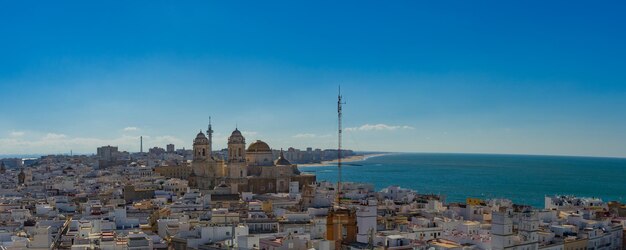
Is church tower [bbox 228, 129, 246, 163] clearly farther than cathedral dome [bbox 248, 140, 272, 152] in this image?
No

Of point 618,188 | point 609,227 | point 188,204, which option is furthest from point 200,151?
point 618,188

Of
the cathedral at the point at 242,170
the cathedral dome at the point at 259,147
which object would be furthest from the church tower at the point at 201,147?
the cathedral dome at the point at 259,147

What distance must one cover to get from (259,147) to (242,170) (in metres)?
6.03

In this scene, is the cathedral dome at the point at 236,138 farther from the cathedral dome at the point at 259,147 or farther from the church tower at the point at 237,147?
the cathedral dome at the point at 259,147

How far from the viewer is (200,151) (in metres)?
67.8

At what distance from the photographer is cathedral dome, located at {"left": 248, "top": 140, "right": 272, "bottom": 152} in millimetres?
66438

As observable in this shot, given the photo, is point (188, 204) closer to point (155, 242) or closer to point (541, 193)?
point (155, 242)

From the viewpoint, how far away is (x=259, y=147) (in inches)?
2625

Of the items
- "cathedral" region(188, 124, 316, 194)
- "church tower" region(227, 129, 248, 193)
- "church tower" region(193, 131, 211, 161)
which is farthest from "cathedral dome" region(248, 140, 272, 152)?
"church tower" region(193, 131, 211, 161)

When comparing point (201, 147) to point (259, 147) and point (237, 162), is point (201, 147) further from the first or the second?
point (237, 162)

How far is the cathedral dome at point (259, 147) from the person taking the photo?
218 feet

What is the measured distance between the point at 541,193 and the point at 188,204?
2562 inches

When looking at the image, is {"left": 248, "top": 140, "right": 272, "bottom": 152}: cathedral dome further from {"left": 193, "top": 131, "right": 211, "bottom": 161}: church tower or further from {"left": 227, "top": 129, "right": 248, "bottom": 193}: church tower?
{"left": 193, "top": 131, "right": 211, "bottom": 161}: church tower

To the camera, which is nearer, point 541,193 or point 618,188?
point 541,193
